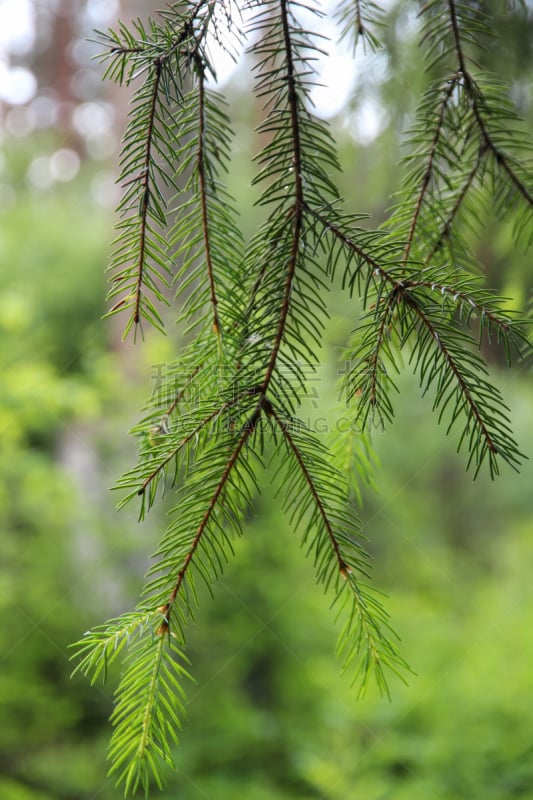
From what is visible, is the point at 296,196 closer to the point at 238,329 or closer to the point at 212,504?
the point at 238,329

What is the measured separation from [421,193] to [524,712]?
1.52 meters

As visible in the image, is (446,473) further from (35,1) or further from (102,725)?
(35,1)

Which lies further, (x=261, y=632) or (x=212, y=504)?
(x=261, y=632)

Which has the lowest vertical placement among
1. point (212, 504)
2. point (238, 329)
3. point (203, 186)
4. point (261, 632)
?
point (261, 632)

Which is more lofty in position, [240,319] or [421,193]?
[421,193]

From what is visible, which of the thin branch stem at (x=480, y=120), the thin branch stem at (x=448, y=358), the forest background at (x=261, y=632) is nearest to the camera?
the thin branch stem at (x=448, y=358)

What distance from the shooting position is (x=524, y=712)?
160 cm

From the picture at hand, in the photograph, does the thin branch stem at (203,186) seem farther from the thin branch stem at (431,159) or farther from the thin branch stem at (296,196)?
the thin branch stem at (431,159)

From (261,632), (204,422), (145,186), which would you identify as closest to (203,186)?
(145,186)

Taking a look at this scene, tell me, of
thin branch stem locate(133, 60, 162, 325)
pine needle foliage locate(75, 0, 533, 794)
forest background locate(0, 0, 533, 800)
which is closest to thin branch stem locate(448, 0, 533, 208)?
pine needle foliage locate(75, 0, 533, 794)

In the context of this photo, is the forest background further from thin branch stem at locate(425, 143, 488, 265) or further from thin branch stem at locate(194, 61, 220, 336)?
thin branch stem at locate(194, 61, 220, 336)

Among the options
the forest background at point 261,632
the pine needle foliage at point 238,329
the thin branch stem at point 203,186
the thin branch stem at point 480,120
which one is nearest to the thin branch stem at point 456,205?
the thin branch stem at point 480,120

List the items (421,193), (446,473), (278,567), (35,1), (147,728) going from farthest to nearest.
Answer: (35,1) → (446,473) → (278,567) → (421,193) → (147,728)

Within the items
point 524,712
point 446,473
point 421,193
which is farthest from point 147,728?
point 446,473
